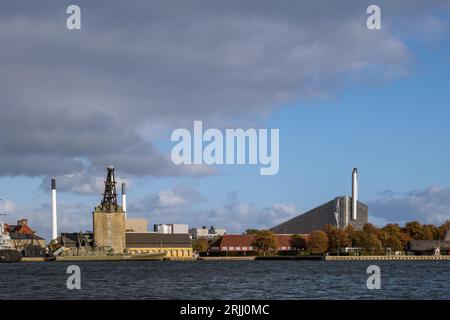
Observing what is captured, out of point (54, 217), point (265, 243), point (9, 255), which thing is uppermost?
point (54, 217)

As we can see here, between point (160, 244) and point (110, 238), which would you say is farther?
point (160, 244)

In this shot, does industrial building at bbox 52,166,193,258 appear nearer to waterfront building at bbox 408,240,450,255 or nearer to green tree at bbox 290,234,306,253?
green tree at bbox 290,234,306,253

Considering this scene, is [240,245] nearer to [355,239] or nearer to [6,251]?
[355,239]

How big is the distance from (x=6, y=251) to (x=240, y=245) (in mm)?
Result: 59460

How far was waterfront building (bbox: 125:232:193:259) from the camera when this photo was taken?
599ft

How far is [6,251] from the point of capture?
6309 inches

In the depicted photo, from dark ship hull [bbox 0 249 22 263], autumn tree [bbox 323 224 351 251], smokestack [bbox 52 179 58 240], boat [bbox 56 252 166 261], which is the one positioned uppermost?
smokestack [bbox 52 179 58 240]

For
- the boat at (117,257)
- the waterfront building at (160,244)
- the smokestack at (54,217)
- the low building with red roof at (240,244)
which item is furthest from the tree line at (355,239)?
the smokestack at (54,217)

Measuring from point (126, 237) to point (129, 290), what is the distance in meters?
135

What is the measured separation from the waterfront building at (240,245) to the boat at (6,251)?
51581mm

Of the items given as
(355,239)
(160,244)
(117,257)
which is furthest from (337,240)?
(117,257)

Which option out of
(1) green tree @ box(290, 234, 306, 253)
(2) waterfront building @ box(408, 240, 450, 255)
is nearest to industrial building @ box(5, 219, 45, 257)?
(1) green tree @ box(290, 234, 306, 253)

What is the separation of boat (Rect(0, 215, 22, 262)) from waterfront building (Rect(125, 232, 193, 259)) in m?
28.6
